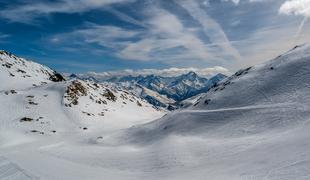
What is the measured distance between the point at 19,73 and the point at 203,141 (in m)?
97.1

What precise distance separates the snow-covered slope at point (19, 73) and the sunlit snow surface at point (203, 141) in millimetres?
37785

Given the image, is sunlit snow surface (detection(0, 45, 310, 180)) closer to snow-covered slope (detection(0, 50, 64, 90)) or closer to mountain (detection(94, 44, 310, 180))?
mountain (detection(94, 44, 310, 180))

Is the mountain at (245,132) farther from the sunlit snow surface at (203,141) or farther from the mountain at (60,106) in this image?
the mountain at (60,106)

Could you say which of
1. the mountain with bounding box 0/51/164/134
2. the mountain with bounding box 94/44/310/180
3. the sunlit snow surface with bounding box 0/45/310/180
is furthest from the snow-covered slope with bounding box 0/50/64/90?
the mountain with bounding box 94/44/310/180

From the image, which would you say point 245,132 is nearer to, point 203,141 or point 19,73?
point 203,141

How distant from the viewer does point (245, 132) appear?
111 feet

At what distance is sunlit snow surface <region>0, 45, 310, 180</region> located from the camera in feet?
77.0

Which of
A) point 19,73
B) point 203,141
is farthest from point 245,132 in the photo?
point 19,73

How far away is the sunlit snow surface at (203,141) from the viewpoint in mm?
23483

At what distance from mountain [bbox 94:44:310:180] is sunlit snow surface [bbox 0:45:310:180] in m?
0.07

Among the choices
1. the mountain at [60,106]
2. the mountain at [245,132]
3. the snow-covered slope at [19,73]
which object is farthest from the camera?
the snow-covered slope at [19,73]

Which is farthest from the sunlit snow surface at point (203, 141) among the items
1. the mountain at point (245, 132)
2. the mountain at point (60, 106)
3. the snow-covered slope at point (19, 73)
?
the snow-covered slope at point (19, 73)

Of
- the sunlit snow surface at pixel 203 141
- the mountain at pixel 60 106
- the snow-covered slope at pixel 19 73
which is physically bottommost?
the sunlit snow surface at pixel 203 141

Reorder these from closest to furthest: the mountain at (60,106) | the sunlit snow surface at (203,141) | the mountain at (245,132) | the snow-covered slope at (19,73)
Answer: the mountain at (245,132) < the sunlit snow surface at (203,141) < the mountain at (60,106) < the snow-covered slope at (19,73)
